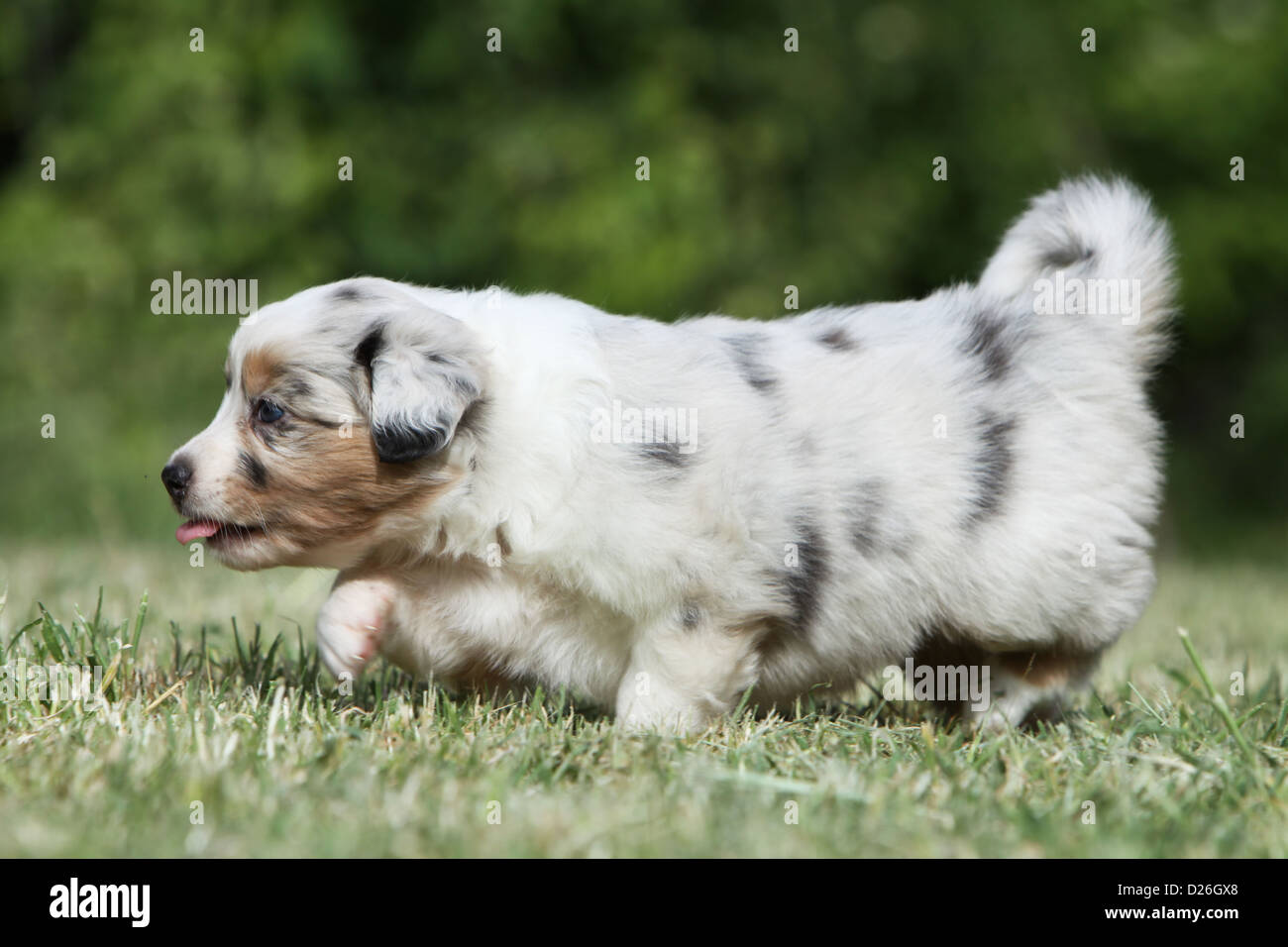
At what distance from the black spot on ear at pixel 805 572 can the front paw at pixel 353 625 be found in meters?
0.93

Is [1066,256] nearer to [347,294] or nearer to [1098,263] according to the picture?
[1098,263]

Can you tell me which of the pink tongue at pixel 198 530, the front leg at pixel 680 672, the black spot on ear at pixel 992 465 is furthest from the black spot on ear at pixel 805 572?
the pink tongue at pixel 198 530

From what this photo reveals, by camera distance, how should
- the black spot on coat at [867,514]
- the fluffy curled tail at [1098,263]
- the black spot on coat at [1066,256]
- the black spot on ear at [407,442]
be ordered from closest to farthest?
the black spot on ear at [407,442] < the black spot on coat at [867,514] < the fluffy curled tail at [1098,263] < the black spot on coat at [1066,256]

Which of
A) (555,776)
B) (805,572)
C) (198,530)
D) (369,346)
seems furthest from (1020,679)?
(198,530)

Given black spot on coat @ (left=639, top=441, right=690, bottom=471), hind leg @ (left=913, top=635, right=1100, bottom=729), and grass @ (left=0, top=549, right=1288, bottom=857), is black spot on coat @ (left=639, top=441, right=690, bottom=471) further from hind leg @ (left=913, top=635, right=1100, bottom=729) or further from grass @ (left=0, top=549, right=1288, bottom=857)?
hind leg @ (left=913, top=635, right=1100, bottom=729)

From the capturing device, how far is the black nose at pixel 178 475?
10.3 feet

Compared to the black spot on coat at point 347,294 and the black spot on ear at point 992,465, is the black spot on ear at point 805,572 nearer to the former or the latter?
the black spot on ear at point 992,465

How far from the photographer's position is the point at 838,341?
3.53 metres

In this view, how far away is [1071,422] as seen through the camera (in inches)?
136

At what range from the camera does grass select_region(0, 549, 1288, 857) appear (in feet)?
7.61

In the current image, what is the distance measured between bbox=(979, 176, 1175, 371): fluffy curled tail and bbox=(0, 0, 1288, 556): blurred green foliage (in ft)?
19.1

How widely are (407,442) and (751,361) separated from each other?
87cm
